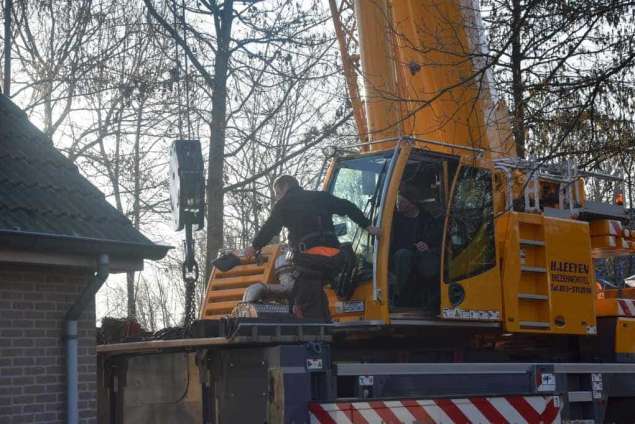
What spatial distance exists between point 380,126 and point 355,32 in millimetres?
1905


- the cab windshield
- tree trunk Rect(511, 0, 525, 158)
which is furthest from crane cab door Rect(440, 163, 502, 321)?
the cab windshield

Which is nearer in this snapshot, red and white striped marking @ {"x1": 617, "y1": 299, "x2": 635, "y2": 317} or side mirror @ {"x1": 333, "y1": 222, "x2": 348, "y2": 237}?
side mirror @ {"x1": 333, "y1": 222, "x2": 348, "y2": 237}

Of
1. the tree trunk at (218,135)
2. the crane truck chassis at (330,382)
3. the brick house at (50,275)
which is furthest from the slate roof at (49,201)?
the tree trunk at (218,135)

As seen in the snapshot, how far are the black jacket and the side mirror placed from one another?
1.86 feet

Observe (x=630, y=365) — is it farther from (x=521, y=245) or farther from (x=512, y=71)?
(x=512, y=71)

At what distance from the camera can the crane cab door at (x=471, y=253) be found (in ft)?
34.3

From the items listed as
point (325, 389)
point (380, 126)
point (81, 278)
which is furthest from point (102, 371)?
point (380, 126)

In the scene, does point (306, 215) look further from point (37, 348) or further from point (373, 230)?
point (37, 348)

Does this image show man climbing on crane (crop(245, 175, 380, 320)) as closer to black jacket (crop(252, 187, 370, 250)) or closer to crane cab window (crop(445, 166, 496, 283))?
A: black jacket (crop(252, 187, 370, 250))

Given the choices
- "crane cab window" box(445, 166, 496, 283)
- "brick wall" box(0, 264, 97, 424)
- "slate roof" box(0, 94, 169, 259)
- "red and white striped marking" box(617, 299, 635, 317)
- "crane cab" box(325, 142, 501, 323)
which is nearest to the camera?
"slate roof" box(0, 94, 169, 259)

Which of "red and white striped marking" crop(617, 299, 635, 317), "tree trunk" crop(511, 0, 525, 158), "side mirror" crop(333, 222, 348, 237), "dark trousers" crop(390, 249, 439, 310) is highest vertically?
"tree trunk" crop(511, 0, 525, 158)

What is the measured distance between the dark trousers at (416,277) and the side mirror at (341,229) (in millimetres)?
610

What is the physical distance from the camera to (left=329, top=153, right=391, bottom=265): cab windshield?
10414 millimetres

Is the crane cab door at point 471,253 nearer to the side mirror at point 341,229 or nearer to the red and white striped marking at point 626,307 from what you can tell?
the side mirror at point 341,229
